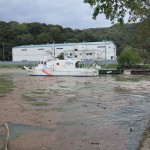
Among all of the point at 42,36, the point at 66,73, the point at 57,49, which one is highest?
the point at 42,36

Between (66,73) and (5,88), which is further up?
(66,73)

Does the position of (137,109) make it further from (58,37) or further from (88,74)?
(58,37)

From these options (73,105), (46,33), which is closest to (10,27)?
(46,33)

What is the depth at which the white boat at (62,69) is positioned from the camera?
2383 inches

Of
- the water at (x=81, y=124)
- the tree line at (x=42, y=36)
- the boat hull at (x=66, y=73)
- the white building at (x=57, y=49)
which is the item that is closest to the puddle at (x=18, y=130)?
the water at (x=81, y=124)

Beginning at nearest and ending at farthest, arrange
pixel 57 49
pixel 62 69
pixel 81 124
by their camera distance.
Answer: pixel 81 124 → pixel 62 69 → pixel 57 49

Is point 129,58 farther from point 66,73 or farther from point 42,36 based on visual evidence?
point 42,36

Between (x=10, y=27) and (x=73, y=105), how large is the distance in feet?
410

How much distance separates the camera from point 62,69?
62125 mm

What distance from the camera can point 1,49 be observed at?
128875 millimetres

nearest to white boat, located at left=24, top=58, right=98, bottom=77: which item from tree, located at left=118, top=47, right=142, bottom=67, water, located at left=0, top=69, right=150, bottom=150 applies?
tree, located at left=118, top=47, right=142, bottom=67

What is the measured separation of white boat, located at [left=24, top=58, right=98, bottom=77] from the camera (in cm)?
6053

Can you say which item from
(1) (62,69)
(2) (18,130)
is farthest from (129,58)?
(2) (18,130)

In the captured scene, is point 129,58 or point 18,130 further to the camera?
point 129,58
